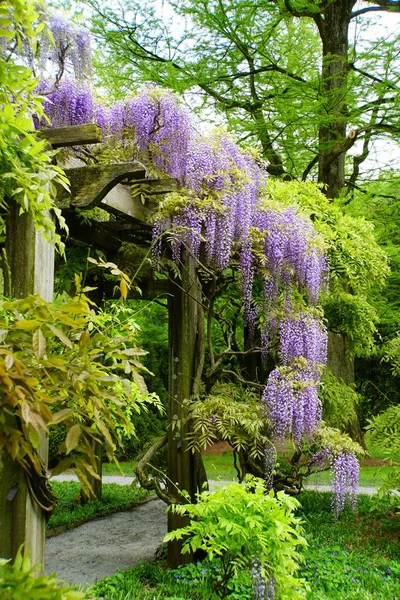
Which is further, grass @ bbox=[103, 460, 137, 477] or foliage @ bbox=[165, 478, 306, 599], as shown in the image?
grass @ bbox=[103, 460, 137, 477]

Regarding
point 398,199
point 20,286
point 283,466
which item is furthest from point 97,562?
point 398,199

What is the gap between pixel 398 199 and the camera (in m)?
8.58

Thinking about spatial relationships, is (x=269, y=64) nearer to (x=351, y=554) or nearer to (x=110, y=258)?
(x=110, y=258)

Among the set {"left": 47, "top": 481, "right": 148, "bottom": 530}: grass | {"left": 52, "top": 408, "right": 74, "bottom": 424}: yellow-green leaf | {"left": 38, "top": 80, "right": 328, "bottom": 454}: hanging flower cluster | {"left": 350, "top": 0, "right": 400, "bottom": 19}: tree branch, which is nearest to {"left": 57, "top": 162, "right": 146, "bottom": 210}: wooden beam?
{"left": 38, "top": 80, "right": 328, "bottom": 454}: hanging flower cluster

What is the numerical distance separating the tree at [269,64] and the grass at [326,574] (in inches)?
185

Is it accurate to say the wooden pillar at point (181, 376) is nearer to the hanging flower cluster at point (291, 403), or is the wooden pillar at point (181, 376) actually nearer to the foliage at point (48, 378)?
the hanging flower cluster at point (291, 403)

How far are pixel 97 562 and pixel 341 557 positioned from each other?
1868 mm

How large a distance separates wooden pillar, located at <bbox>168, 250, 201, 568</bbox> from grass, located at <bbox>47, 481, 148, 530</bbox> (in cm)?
164

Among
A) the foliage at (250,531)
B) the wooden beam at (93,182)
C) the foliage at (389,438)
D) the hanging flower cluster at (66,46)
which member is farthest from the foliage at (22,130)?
the foliage at (389,438)

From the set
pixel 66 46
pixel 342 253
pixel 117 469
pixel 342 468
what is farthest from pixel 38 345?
pixel 117 469

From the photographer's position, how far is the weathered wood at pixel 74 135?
303 centimetres

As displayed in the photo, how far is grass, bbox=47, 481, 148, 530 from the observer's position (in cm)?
601

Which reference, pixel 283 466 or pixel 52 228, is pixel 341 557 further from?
pixel 52 228

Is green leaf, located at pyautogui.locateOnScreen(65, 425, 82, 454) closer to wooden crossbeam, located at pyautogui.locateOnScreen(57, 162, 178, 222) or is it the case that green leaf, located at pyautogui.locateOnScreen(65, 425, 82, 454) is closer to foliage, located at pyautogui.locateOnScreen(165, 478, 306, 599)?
foliage, located at pyautogui.locateOnScreen(165, 478, 306, 599)
